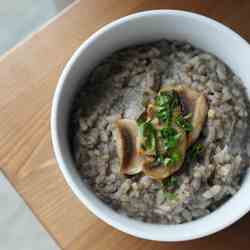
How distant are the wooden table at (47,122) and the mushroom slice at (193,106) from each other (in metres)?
0.20

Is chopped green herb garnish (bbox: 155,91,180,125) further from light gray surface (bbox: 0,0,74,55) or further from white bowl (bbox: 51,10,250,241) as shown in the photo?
light gray surface (bbox: 0,0,74,55)

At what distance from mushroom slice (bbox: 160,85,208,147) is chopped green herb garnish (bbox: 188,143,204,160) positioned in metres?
0.01

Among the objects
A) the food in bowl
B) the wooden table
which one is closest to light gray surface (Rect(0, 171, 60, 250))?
the wooden table

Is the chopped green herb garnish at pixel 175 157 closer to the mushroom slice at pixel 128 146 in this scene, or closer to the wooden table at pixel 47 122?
the mushroom slice at pixel 128 146

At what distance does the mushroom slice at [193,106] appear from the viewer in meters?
0.83

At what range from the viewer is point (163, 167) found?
0.82 metres

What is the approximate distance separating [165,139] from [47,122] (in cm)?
25

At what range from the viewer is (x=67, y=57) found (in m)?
0.96

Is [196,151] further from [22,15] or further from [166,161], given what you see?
[22,15]

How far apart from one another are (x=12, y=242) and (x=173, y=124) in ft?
3.33

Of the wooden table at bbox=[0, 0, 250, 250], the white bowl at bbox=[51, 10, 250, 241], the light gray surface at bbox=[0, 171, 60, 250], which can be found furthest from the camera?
the light gray surface at bbox=[0, 171, 60, 250]

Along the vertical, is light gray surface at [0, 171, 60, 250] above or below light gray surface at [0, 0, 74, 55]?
below

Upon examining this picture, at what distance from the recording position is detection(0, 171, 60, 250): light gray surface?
5.39 feet

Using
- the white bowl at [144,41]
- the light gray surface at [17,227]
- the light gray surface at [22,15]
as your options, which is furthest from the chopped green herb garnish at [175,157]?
the light gray surface at [22,15]
